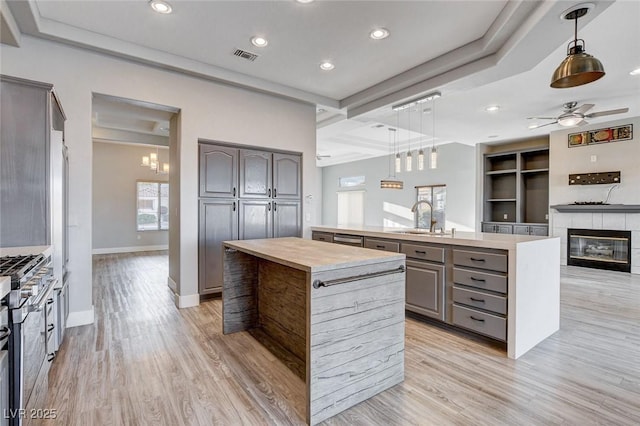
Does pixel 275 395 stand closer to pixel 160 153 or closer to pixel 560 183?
pixel 560 183

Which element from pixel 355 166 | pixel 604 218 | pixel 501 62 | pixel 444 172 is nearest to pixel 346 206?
pixel 355 166

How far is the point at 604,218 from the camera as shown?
625cm

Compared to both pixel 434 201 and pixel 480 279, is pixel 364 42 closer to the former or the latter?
pixel 480 279

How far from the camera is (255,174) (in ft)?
14.9

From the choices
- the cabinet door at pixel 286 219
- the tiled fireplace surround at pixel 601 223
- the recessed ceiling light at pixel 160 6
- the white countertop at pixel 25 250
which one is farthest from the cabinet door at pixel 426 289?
the tiled fireplace surround at pixel 601 223

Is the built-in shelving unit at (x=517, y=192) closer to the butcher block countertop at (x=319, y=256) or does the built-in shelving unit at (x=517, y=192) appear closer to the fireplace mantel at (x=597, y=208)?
the fireplace mantel at (x=597, y=208)

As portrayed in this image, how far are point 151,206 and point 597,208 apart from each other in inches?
427

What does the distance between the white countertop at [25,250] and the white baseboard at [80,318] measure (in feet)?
4.43

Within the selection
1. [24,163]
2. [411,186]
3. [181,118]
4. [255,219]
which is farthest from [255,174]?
[411,186]

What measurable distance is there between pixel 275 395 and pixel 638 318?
403cm

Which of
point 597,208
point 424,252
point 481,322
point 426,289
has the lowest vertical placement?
point 481,322

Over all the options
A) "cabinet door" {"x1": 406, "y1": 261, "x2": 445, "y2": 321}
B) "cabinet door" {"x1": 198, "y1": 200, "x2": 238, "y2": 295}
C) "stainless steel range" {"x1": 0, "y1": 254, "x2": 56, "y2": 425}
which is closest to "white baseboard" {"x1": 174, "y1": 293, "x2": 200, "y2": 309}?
"cabinet door" {"x1": 198, "y1": 200, "x2": 238, "y2": 295}

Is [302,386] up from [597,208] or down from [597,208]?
down

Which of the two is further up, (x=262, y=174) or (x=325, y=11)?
(x=325, y=11)
